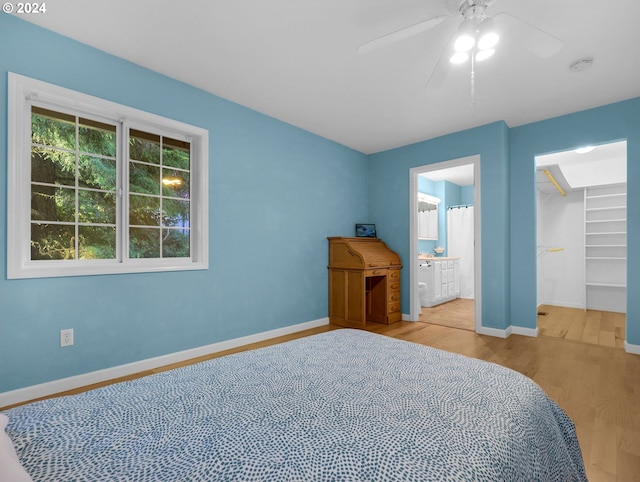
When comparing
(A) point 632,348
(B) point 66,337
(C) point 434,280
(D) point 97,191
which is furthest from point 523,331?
(D) point 97,191

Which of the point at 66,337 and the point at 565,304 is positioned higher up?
the point at 66,337

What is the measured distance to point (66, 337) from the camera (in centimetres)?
224

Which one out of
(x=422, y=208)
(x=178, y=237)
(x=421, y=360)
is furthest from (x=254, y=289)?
(x=422, y=208)

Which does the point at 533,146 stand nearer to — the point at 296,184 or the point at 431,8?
the point at 431,8

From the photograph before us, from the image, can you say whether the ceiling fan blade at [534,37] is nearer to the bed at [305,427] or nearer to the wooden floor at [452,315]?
the bed at [305,427]

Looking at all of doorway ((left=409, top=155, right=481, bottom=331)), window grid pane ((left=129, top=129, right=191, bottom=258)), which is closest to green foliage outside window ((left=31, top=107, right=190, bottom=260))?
window grid pane ((left=129, top=129, right=191, bottom=258))

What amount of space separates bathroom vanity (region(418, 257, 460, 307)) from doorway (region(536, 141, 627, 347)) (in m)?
1.47

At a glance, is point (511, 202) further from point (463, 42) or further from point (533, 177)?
point (463, 42)

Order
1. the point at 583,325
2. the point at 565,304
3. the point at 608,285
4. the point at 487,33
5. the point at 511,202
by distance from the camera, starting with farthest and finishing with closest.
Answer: the point at 565,304, the point at 608,285, the point at 583,325, the point at 511,202, the point at 487,33

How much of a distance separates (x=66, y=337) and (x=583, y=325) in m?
5.60

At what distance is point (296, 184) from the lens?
3.92 meters

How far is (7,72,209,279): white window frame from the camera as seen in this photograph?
2.05 m

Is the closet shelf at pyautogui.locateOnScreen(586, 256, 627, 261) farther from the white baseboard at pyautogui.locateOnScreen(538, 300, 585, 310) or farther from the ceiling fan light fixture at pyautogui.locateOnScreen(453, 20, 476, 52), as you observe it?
the ceiling fan light fixture at pyautogui.locateOnScreen(453, 20, 476, 52)

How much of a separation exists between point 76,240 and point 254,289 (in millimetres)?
1635
